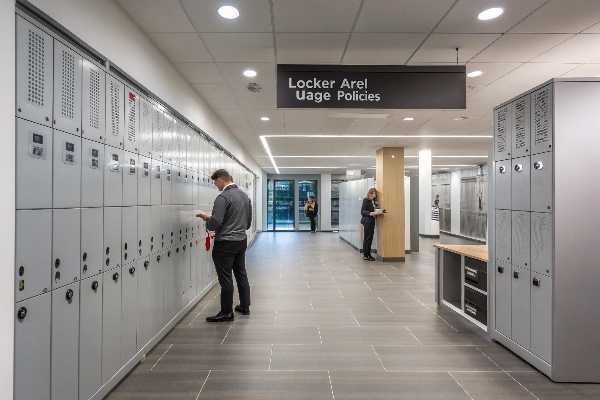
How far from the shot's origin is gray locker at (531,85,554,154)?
3076 mm

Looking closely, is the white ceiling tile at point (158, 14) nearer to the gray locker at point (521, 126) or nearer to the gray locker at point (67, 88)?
the gray locker at point (67, 88)

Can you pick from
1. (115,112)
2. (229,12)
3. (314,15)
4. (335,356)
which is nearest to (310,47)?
(314,15)

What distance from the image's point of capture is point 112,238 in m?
2.72

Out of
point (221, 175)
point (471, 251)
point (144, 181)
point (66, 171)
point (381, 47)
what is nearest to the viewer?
point (66, 171)

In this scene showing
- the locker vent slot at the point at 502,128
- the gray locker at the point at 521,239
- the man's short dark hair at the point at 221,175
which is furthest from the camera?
the man's short dark hair at the point at 221,175

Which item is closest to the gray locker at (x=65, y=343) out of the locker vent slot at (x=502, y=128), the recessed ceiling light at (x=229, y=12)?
the recessed ceiling light at (x=229, y=12)

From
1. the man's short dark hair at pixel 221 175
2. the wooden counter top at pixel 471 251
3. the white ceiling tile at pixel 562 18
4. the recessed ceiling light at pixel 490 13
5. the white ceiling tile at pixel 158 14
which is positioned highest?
the white ceiling tile at pixel 158 14

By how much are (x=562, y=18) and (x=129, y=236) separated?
13.2ft

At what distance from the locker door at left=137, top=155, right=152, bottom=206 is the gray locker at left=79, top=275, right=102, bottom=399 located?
88 centimetres

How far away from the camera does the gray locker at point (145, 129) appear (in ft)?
10.8

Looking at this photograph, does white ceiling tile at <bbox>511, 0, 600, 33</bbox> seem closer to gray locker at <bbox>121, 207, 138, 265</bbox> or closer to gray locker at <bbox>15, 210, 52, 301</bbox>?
gray locker at <bbox>121, 207, 138, 265</bbox>

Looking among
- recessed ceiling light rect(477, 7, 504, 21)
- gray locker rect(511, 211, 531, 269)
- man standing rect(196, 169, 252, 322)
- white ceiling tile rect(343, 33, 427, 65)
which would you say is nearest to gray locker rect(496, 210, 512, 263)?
gray locker rect(511, 211, 531, 269)

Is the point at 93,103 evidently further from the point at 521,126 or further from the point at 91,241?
the point at 521,126

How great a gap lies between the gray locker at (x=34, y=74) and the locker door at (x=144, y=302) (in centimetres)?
161
